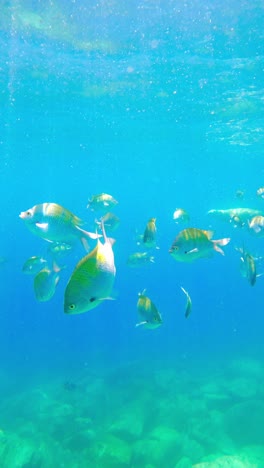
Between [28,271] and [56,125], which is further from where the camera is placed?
[56,125]

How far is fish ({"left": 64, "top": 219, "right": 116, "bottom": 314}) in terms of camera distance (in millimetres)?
2607

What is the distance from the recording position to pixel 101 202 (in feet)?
28.5

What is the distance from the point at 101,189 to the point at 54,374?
61.7 m

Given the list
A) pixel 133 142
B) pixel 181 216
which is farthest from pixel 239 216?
pixel 133 142

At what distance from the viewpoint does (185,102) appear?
2327 cm

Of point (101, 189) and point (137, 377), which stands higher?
point (101, 189)

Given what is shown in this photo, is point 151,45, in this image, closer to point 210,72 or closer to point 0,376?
point 210,72

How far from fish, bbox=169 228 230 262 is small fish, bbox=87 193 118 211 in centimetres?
415

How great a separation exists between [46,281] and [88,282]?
121 inches

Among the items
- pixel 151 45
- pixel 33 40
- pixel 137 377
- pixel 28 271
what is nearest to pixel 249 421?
pixel 137 377

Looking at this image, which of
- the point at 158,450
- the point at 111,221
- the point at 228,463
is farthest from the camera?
the point at 158,450

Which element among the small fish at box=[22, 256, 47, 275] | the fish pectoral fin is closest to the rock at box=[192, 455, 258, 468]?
the small fish at box=[22, 256, 47, 275]

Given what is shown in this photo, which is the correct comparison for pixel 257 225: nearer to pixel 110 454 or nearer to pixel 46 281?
pixel 46 281

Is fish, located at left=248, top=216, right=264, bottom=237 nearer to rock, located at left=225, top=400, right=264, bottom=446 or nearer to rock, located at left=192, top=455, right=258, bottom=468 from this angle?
rock, located at left=192, top=455, right=258, bottom=468
